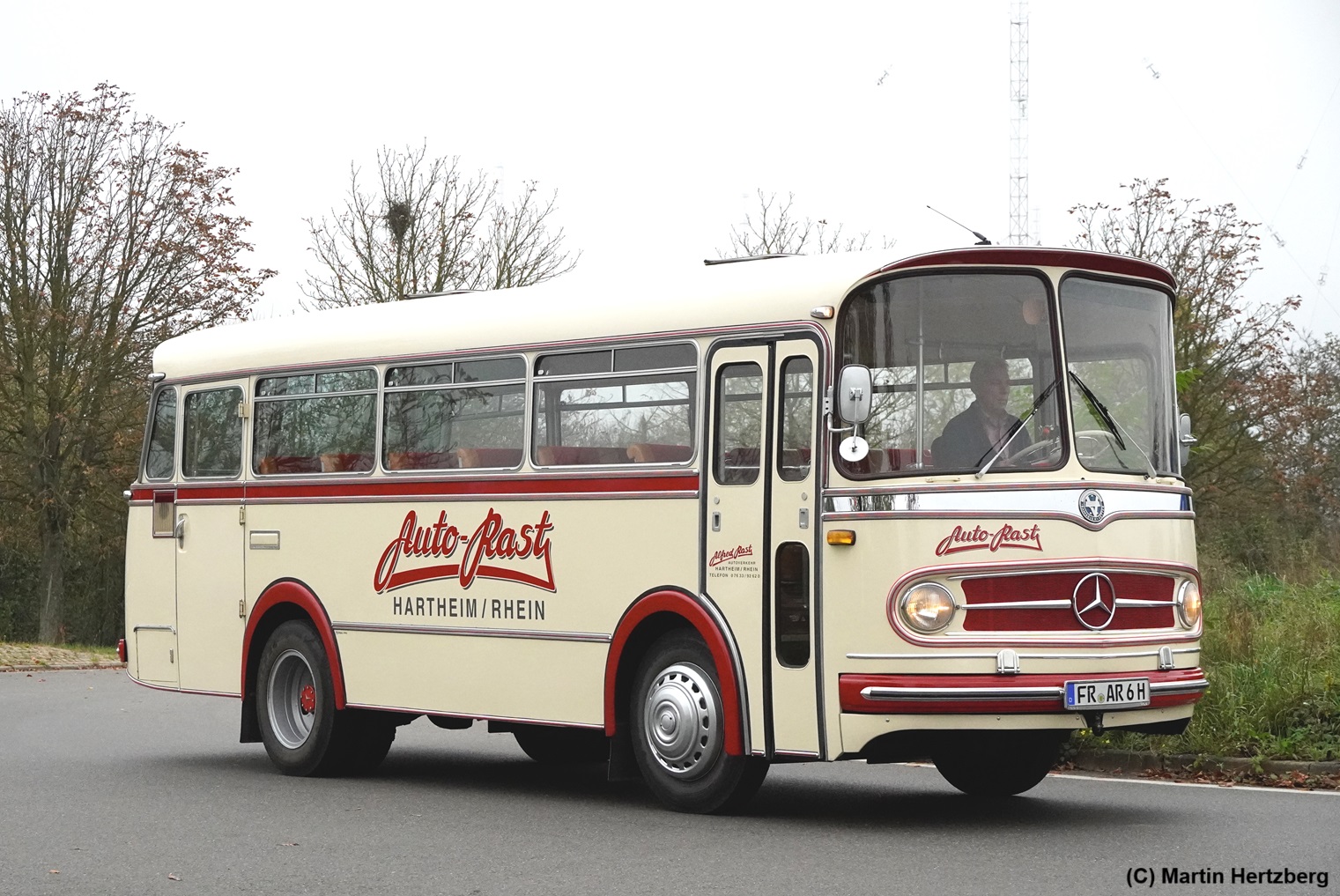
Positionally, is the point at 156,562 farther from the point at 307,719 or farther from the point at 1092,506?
the point at 1092,506

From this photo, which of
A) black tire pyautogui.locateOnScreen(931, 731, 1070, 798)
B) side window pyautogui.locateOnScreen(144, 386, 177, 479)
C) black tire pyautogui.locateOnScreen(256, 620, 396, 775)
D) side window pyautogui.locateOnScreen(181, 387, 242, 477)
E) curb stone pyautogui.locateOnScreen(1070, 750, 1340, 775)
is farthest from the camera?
side window pyautogui.locateOnScreen(144, 386, 177, 479)

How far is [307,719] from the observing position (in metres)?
13.9

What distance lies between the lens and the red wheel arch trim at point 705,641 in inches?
416

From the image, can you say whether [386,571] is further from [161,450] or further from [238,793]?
[161,450]

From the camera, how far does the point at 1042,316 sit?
34.1 feet

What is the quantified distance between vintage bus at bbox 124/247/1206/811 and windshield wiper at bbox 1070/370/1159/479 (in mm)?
24

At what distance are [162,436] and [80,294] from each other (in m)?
23.9

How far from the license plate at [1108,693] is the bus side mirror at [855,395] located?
1.73m

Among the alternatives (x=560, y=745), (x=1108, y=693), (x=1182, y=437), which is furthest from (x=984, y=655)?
(x=560, y=745)

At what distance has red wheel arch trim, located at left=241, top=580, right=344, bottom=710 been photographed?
13.5 m

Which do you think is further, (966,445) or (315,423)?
(315,423)

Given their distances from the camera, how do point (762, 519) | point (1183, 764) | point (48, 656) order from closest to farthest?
point (762, 519) → point (1183, 764) → point (48, 656)

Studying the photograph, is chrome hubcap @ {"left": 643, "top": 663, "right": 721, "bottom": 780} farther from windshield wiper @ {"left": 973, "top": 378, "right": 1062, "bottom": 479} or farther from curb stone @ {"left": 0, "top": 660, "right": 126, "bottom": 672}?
curb stone @ {"left": 0, "top": 660, "right": 126, "bottom": 672}

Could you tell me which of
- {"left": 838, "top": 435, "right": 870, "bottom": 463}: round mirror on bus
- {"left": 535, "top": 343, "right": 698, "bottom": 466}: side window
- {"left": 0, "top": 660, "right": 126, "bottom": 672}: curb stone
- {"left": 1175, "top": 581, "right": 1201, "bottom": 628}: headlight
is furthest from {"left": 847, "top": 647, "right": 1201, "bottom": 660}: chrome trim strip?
{"left": 0, "top": 660, "right": 126, "bottom": 672}: curb stone
